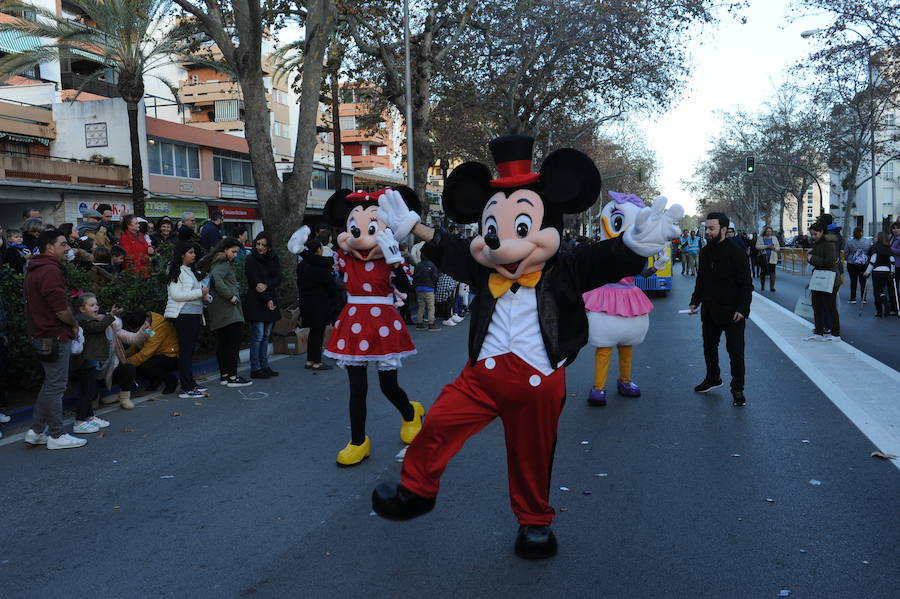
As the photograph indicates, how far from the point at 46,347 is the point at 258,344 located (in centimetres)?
351

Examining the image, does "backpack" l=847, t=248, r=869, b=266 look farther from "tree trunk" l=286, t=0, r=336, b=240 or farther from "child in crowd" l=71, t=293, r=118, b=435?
"child in crowd" l=71, t=293, r=118, b=435

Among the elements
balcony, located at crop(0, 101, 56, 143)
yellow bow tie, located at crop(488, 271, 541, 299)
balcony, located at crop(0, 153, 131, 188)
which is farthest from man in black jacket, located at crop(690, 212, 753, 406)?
balcony, located at crop(0, 101, 56, 143)

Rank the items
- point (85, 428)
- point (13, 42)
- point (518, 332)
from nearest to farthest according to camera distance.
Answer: point (518, 332) → point (85, 428) → point (13, 42)

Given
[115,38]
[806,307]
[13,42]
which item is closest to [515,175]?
[806,307]

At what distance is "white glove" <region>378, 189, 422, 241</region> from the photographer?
4105mm

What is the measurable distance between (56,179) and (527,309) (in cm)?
2647

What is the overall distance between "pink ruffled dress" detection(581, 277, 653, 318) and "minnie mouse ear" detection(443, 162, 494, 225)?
307cm

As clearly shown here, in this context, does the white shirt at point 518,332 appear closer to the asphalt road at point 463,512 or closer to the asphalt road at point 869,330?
the asphalt road at point 463,512

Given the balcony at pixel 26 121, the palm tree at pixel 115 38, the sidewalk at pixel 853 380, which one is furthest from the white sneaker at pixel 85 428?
the balcony at pixel 26 121

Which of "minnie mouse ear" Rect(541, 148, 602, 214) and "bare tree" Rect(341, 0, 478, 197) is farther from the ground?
"bare tree" Rect(341, 0, 478, 197)

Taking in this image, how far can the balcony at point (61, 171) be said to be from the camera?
24.6m

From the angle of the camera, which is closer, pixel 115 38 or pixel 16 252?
pixel 16 252

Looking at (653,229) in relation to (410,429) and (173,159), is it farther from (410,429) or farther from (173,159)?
(173,159)

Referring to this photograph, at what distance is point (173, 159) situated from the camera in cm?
3300
